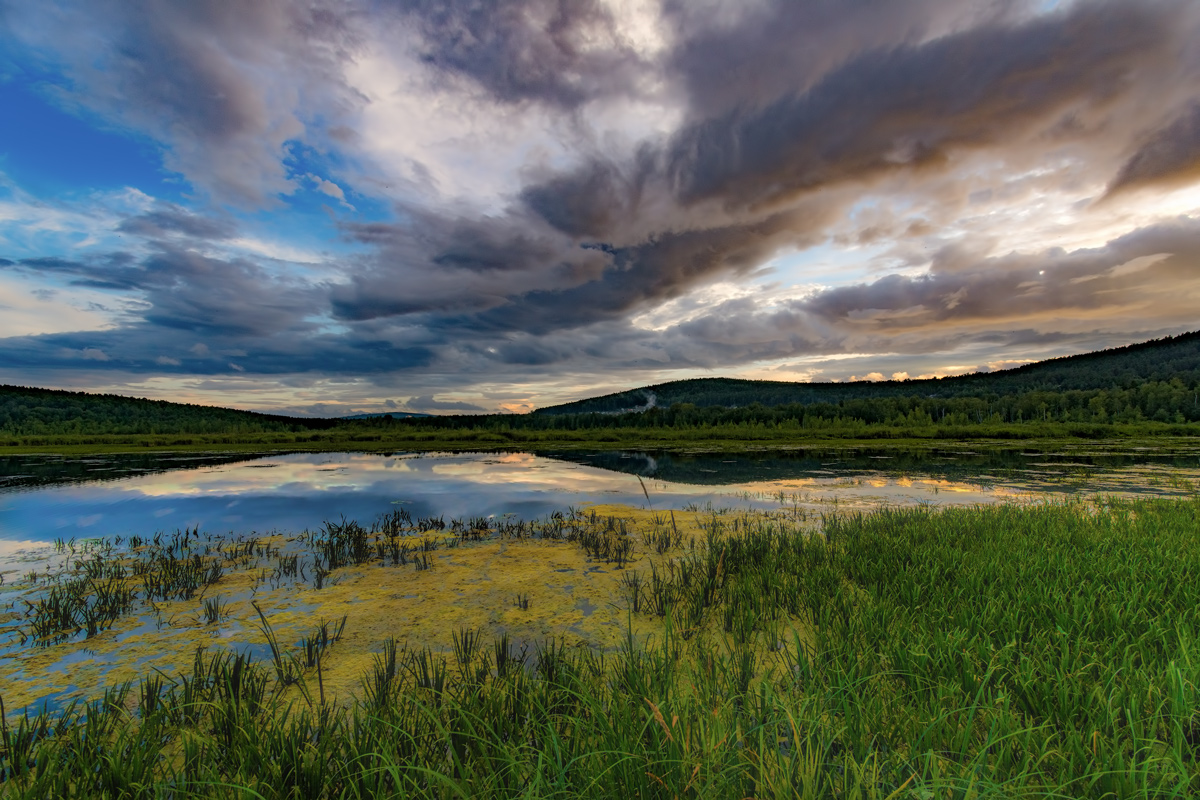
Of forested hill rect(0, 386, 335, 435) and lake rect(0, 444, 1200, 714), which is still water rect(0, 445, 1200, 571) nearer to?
lake rect(0, 444, 1200, 714)

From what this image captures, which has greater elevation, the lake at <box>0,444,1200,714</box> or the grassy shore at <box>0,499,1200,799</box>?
the grassy shore at <box>0,499,1200,799</box>

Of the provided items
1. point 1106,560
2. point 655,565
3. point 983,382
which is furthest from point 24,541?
point 983,382

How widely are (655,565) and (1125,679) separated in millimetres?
5866

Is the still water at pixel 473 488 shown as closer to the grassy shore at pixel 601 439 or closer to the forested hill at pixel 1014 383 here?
the grassy shore at pixel 601 439

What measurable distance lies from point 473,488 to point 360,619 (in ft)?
44.8

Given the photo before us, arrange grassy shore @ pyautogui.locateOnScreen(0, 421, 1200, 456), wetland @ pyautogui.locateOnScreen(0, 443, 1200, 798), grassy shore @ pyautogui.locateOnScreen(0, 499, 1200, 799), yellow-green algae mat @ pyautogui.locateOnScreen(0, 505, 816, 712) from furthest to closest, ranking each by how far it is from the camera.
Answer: grassy shore @ pyautogui.locateOnScreen(0, 421, 1200, 456)
yellow-green algae mat @ pyautogui.locateOnScreen(0, 505, 816, 712)
wetland @ pyautogui.locateOnScreen(0, 443, 1200, 798)
grassy shore @ pyautogui.locateOnScreen(0, 499, 1200, 799)

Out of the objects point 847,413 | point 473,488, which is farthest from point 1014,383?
point 473,488

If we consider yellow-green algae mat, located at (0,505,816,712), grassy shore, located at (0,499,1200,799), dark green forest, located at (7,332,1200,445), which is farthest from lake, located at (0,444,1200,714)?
dark green forest, located at (7,332,1200,445)

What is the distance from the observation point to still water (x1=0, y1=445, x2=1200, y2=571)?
45.5 ft

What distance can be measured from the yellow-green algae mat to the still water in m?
5.18

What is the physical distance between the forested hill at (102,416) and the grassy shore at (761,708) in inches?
3639

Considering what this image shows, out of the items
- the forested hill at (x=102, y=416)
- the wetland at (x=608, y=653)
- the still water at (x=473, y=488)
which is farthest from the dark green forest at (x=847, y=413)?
the wetland at (x=608, y=653)

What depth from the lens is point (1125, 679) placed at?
3.26 metres

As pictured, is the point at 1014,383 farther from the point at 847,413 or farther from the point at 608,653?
the point at 608,653
